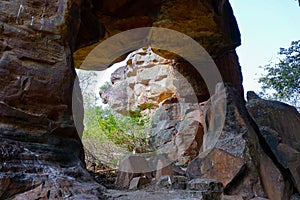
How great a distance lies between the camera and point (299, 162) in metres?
3.57

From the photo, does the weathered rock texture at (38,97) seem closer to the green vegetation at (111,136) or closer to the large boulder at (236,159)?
the large boulder at (236,159)

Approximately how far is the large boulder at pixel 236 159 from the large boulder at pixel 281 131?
140 millimetres

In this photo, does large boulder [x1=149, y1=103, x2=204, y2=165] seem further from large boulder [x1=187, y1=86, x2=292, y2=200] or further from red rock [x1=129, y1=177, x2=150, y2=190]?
red rock [x1=129, y1=177, x2=150, y2=190]

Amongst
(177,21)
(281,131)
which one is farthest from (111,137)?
(281,131)

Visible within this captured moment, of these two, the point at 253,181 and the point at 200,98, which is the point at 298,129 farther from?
the point at 200,98

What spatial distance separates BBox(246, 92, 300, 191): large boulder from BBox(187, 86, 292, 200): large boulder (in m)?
Answer: 0.14

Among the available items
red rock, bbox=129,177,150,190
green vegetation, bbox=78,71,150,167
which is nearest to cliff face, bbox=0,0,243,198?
red rock, bbox=129,177,150,190

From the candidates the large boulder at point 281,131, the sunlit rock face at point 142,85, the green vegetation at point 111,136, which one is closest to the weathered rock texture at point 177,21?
the green vegetation at point 111,136

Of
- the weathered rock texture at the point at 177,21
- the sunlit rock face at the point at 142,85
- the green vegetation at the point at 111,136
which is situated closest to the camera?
the weathered rock texture at the point at 177,21

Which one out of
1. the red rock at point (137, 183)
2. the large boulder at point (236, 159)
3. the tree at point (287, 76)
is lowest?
the red rock at point (137, 183)

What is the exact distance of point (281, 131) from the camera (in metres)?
3.96

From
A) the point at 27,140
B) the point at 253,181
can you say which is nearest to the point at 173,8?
the point at 253,181

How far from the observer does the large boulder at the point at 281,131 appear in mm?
3556

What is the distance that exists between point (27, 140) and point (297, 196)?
10.9 ft
